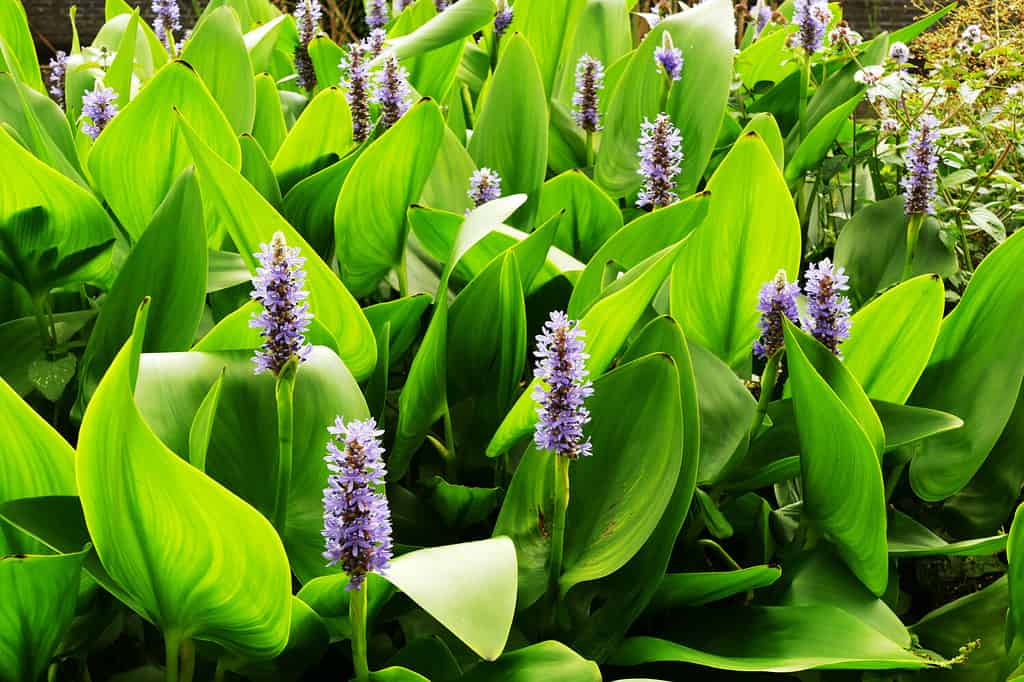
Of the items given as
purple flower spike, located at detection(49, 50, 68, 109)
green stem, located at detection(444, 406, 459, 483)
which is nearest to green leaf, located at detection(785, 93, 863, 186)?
green stem, located at detection(444, 406, 459, 483)

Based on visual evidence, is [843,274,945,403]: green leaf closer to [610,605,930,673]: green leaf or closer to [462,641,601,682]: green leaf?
[610,605,930,673]: green leaf

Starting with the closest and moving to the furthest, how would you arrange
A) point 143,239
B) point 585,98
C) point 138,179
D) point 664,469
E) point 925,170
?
point 664,469 → point 143,239 → point 138,179 → point 925,170 → point 585,98

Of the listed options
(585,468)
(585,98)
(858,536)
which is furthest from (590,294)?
(585,98)

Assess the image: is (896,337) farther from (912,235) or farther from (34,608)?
(34,608)

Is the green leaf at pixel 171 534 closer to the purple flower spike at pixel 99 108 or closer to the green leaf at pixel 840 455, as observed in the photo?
the green leaf at pixel 840 455

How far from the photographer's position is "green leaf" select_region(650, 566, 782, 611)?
2.80 feet

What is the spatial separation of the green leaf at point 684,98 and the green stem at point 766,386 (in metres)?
0.47

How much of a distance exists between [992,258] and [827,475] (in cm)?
32

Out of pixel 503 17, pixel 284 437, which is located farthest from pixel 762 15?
pixel 284 437

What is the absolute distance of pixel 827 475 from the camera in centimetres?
89

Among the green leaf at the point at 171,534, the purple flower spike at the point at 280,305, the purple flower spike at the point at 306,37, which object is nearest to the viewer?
the green leaf at the point at 171,534

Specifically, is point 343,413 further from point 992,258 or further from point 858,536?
point 992,258

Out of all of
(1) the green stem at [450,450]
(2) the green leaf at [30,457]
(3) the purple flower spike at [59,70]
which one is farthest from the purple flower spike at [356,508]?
(3) the purple flower spike at [59,70]

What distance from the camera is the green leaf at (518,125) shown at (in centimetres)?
128
